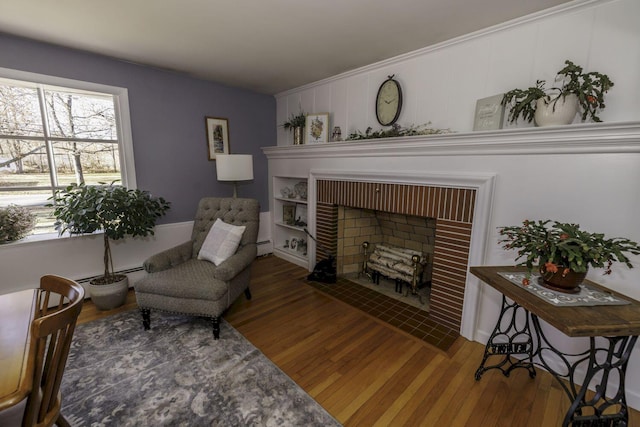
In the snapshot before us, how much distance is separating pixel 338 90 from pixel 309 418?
3.04 meters

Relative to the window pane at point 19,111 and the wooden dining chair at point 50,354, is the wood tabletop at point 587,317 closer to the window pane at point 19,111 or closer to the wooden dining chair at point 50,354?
the wooden dining chair at point 50,354

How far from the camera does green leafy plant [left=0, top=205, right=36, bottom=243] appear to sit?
7.73 ft

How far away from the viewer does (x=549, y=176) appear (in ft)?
5.68

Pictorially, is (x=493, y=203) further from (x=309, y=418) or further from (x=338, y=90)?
(x=338, y=90)

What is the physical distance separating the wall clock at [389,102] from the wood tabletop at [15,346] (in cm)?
279

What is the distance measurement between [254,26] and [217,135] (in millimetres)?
1714

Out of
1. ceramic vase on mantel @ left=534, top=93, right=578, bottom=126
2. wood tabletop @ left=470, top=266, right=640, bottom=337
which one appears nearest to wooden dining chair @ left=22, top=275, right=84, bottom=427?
wood tabletop @ left=470, top=266, right=640, bottom=337

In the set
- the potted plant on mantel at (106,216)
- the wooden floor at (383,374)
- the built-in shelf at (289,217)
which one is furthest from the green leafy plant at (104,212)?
the built-in shelf at (289,217)

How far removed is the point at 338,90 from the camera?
3139mm

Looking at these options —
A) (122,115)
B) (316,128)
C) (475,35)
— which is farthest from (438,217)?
(122,115)

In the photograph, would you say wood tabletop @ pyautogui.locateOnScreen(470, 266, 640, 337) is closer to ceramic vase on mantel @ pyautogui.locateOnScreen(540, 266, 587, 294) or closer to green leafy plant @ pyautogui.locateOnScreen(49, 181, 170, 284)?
ceramic vase on mantel @ pyautogui.locateOnScreen(540, 266, 587, 294)

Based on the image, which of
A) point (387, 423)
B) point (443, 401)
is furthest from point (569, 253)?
point (387, 423)

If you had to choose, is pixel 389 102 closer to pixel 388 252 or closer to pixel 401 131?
pixel 401 131

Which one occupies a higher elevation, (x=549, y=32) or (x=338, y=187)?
(x=549, y=32)
